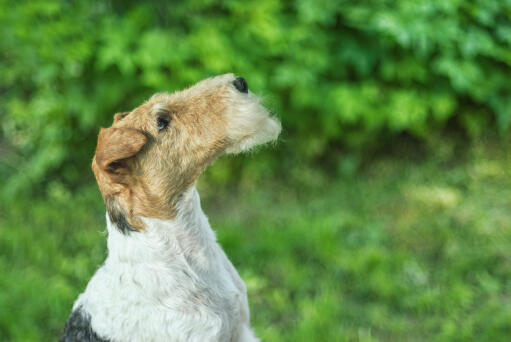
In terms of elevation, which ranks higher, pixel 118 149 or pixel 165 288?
pixel 118 149

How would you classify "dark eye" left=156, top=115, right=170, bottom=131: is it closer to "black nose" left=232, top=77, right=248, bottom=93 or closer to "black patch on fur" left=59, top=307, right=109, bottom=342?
"black nose" left=232, top=77, right=248, bottom=93

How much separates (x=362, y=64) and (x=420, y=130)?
2.90 feet

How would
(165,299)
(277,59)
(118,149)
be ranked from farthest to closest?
(277,59) < (165,299) < (118,149)

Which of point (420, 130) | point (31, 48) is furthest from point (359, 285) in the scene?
point (31, 48)

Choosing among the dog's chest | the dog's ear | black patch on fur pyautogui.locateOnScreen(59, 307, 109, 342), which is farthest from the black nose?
black patch on fur pyautogui.locateOnScreen(59, 307, 109, 342)

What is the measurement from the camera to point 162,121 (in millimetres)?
2363

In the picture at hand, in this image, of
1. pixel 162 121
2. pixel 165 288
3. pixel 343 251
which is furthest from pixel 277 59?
pixel 165 288

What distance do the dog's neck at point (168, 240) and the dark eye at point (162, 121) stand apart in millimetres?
321

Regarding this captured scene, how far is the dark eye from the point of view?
7.70 feet

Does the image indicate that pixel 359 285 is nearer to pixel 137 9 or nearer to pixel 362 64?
pixel 362 64

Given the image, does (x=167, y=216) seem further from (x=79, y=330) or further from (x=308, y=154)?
(x=308, y=154)

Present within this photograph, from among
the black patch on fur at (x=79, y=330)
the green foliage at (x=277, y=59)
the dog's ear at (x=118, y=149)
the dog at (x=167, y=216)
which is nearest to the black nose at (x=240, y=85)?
the dog at (x=167, y=216)

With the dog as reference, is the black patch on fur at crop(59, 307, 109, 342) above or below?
below

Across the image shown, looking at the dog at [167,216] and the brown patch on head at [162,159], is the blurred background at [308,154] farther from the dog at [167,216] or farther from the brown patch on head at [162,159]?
the brown patch on head at [162,159]
